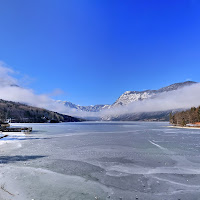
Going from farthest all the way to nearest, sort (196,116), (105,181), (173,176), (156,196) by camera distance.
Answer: (196,116) → (173,176) → (105,181) → (156,196)

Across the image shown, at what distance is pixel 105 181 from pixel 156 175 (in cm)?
473

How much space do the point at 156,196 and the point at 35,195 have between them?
292 inches

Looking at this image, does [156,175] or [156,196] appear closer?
[156,196]

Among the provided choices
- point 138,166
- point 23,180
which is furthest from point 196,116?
point 23,180

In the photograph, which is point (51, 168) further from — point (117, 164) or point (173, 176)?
point (173, 176)

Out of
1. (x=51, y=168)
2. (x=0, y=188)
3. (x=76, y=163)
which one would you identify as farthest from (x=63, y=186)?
(x=76, y=163)

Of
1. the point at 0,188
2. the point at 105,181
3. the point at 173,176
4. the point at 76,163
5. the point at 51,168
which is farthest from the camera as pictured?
the point at 76,163

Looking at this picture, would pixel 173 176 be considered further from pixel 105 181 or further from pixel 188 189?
pixel 105 181

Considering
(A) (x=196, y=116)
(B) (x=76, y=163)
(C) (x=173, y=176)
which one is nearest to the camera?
(C) (x=173, y=176)

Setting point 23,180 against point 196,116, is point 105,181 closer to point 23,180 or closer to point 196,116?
point 23,180

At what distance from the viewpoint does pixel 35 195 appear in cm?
1006

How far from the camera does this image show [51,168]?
16250 mm

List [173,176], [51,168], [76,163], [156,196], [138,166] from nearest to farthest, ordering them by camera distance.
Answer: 1. [156,196]
2. [173,176]
3. [51,168]
4. [138,166]
5. [76,163]

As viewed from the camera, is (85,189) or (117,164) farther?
(117,164)
